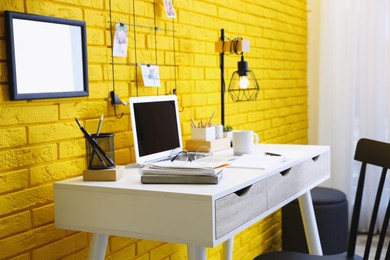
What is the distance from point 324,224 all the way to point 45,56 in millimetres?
2108

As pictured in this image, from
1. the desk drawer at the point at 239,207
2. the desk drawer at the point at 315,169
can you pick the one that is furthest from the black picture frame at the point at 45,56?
the desk drawer at the point at 315,169

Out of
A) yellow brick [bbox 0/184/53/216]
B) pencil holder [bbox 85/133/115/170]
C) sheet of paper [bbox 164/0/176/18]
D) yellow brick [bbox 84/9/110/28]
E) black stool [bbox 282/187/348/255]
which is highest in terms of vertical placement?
Result: sheet of paper [bbox 164/0/176/18]

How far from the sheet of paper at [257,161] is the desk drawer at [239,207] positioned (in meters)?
0.12

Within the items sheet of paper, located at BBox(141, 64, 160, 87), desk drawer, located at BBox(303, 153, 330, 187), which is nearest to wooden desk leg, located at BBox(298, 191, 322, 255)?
desk drawer, located at BBox(303, 153, 330, 187)

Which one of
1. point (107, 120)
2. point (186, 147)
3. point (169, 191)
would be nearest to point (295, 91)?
point (186, 147)

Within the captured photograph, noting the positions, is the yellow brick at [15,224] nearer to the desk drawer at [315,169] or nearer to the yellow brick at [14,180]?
the yellow brick at [14,180]

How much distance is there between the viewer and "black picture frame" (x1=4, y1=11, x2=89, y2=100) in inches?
64.1

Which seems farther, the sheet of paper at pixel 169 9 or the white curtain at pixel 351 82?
the white curtain at pixel 351 82

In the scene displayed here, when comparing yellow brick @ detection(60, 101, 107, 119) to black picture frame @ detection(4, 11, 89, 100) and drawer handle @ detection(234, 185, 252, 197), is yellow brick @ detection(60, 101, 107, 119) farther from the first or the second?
drawer handle @ detection(234, 185, 252, 197)

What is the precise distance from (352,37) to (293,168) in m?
2.09

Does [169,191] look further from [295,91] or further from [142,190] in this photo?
[295,91]

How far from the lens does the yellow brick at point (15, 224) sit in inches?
64.3

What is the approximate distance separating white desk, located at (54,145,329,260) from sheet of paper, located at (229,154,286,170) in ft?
0.14

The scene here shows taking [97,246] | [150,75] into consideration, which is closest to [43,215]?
[97,246]
